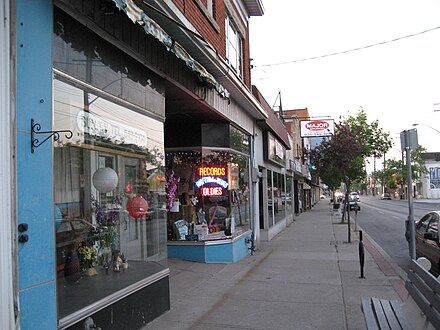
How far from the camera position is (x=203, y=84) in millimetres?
8125

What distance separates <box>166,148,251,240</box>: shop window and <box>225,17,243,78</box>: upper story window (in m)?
2.45

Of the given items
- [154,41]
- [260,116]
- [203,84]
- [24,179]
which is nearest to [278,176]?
[260,116]

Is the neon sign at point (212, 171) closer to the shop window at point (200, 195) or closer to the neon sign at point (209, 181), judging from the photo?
the shop window at point (200, 195)

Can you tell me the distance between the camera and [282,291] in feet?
25.2

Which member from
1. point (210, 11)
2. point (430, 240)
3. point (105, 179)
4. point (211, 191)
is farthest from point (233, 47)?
point (105, 179)

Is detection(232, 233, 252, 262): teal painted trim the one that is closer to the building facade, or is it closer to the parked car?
the building facade

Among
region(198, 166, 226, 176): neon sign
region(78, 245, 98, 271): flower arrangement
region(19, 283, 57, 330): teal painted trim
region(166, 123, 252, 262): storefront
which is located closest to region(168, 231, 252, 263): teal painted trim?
region(166, 123, 252, 262): storefront

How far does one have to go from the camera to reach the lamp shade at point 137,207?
245 inches

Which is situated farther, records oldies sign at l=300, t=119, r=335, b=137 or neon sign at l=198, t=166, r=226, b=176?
records oldies sign at l=300, t=119, r=335, b=137

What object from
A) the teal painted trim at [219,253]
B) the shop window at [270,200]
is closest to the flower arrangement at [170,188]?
the teal painted trim at [219,253]

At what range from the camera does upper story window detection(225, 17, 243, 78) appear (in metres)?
11.1

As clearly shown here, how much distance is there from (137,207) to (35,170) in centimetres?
269

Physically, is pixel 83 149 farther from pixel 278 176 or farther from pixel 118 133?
pixel 278 176

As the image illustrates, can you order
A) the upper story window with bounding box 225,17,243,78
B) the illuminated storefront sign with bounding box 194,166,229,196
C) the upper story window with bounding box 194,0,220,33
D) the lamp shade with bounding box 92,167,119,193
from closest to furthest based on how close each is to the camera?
the lamp shade with bounding box 92,167,119,193
the upper story window with bounding box 194,0,220,33
the illuminated storefront sign with bounding box 194,166,229,196
the upper story window with bounding box 225,17,243,78
